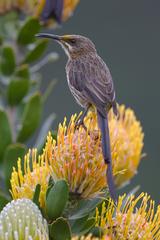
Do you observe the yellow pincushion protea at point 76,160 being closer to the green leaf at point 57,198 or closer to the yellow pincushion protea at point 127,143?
the green leaf at point 57,198

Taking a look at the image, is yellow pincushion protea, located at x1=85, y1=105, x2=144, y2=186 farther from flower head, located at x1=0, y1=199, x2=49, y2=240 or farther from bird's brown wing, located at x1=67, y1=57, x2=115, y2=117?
flower head, located at x1=0, y1=199, x2=49, y2=240

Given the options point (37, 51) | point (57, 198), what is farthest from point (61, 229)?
point (37, 51)

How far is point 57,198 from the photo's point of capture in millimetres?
3002

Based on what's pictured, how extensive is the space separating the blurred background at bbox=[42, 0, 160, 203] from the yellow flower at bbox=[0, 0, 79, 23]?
5.30 meters

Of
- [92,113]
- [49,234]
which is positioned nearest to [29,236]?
[49,234]

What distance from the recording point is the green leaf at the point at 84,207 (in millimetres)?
3102

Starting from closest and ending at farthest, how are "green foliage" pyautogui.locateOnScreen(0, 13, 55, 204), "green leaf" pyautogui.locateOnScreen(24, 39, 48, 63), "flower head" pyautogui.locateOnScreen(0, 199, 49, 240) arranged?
1. "flower head" pyautogui.locateOnScreen(0, 199, 49, 240)
2. "green foliage" pyautogui.locateOnScreen(0, 13, 55, 204)
3. "green leaf" pyautogui.locateOnScreen(24, 39, 48, 63)

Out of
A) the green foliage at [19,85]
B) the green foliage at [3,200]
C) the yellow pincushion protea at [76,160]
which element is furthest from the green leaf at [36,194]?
the green foliage at [19,85]

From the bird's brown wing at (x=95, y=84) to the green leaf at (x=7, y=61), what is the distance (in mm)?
493

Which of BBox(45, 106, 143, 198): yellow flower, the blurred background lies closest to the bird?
BBox(45, 106, 143, 198): yellow flower

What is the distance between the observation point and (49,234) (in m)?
3.00

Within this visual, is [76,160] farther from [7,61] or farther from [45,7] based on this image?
[7,61]

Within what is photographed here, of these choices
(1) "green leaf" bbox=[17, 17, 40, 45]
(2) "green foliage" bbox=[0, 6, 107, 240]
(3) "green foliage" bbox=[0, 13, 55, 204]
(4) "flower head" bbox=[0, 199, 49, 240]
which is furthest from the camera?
(1) "green leaf" bbox=[17, 17, 40, 45]

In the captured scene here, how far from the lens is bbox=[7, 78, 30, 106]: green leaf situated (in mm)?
4145
